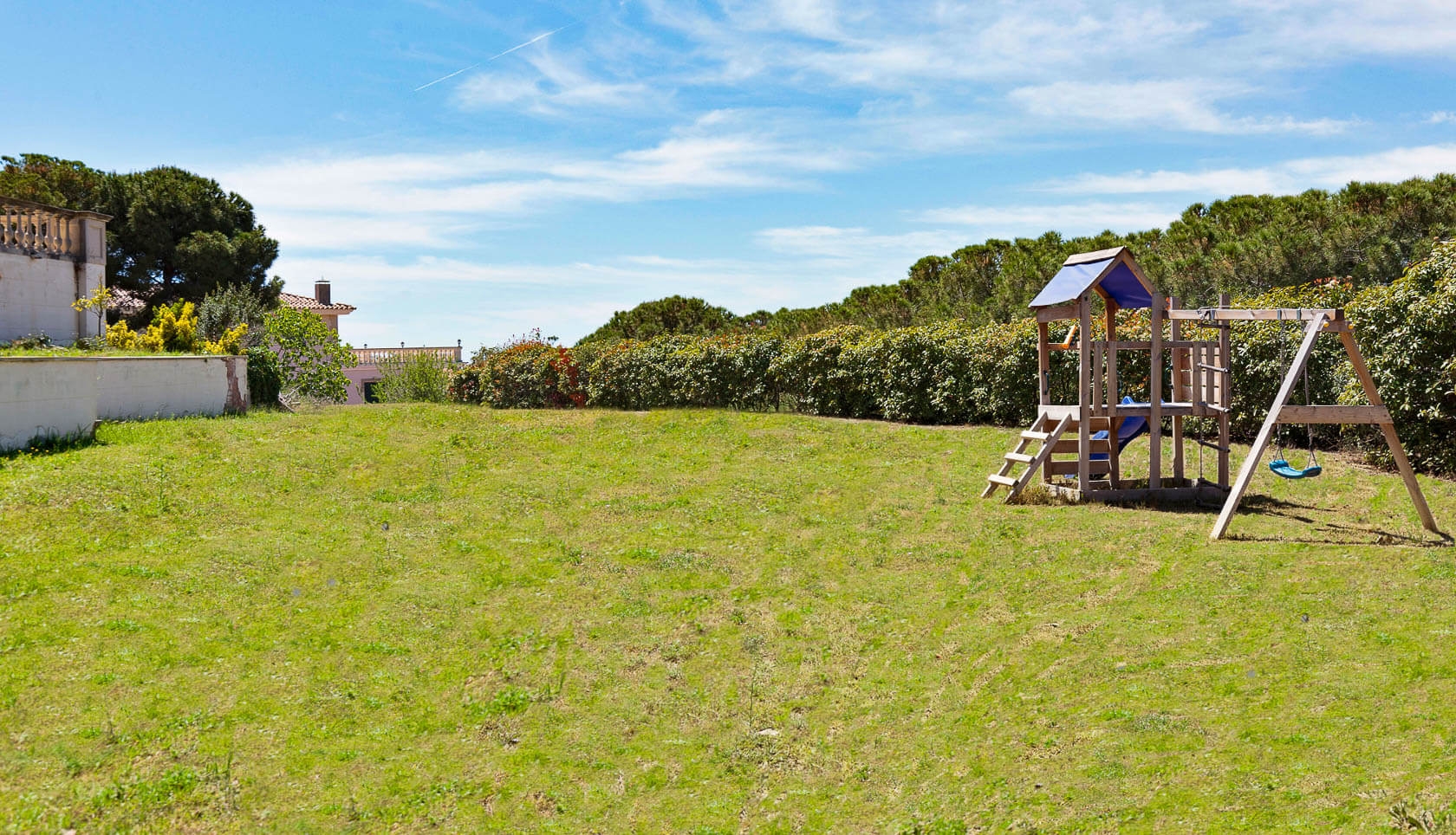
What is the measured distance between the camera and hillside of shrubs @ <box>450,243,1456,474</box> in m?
14.3

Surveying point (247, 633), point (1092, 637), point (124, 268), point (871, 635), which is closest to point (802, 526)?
point (871, 635)

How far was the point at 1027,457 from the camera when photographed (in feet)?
44.7

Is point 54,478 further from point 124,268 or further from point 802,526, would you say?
point 124,268

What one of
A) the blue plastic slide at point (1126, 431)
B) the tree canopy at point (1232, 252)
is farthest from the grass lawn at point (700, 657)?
the tree canopy at point (1232, 252)

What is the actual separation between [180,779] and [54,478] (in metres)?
7.95

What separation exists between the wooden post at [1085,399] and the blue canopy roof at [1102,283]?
241 millimetres

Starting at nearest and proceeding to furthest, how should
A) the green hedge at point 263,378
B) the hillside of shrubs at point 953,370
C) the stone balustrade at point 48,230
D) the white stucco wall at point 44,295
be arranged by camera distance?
the hillside of shrubs at point 953,370 < the green hedge at point 263,378 < the white stucco wall at point 44,295 < the stone balustrade at point 48,230

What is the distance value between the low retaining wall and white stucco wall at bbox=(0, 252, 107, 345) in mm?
7155

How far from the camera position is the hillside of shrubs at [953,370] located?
1430 centimetres

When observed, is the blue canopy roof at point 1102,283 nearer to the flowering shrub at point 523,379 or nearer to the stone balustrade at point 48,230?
the flowering shrub at point 523,379

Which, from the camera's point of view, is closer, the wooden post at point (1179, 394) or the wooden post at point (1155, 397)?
the wooden post at point (1155, 397)

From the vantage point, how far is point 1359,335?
1518 centimetres

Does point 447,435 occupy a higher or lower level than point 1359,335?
lower

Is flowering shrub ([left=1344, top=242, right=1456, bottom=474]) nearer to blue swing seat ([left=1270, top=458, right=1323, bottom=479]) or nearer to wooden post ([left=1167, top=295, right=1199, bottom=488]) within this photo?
wooden post ([left=1167, top=295, right=1199, bottom=488])
